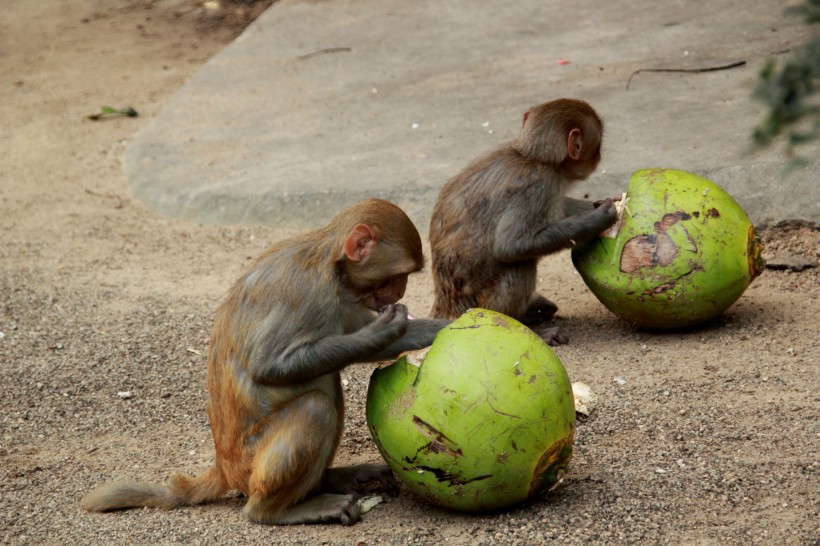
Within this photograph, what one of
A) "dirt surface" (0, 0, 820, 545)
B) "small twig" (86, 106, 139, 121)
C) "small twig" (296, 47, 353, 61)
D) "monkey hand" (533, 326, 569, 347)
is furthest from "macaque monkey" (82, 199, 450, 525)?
"small twig" (86, 106, 139, 121)

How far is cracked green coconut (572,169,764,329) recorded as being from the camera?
633 cm

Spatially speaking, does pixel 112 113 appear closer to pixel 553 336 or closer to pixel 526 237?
pixel 526 237

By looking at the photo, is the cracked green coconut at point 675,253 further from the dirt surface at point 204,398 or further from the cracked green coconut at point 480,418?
the cracked green coconut at point 480,418

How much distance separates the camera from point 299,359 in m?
4.80

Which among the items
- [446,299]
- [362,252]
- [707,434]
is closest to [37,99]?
[446,299]

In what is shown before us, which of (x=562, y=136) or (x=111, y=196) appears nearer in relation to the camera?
(x=562, y=136)

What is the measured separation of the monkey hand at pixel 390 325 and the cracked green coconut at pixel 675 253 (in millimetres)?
2095

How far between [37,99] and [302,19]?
12.5 feet

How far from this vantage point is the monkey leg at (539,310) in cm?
745

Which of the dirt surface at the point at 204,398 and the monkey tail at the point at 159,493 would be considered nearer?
the dirt surface at the point at 204,398

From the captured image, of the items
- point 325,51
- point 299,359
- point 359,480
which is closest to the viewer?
point 299,359

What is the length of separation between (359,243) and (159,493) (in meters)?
1.61

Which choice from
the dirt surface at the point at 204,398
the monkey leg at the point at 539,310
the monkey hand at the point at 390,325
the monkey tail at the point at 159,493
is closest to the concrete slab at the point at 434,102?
the dirt surface at the point at 204,398

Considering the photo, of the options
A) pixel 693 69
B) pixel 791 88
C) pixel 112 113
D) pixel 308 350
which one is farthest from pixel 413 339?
pixel 112 113
